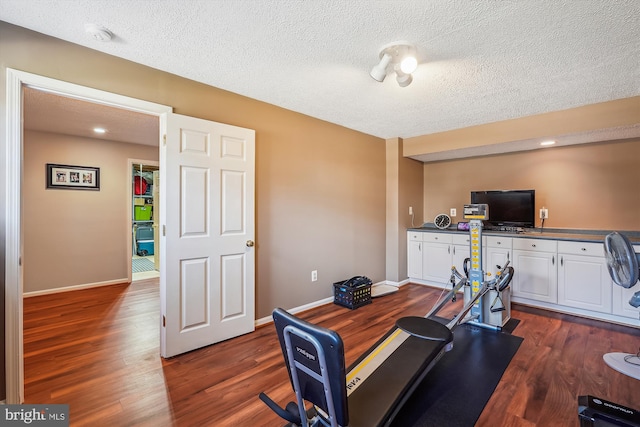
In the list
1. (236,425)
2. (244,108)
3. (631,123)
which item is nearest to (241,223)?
(244,108)

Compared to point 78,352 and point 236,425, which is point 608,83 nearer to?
point 236,425

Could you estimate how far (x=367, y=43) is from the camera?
192 centimetres

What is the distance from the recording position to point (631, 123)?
2793 millimetres

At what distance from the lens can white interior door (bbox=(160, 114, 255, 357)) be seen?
2316mm

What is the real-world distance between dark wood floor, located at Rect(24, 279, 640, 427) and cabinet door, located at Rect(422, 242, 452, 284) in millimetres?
1065

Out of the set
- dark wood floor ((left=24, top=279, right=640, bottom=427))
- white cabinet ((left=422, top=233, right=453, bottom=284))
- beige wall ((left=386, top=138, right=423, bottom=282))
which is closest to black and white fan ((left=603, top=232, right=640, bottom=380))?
dark wood floor ((left=24, top=279, right=640, bottom=427))

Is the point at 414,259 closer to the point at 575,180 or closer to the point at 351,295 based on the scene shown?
the point at 351,295

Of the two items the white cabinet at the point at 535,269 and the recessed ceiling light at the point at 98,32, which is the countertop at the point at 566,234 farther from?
the recessed ceiling light at the point at 98,32

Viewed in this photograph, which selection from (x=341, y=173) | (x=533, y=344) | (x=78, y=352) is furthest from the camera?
(x=341, y=173)

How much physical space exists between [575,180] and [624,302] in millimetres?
1531

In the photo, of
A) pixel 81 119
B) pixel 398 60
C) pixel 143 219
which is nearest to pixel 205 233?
pixel 398 60

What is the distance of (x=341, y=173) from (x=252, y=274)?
1810 mm

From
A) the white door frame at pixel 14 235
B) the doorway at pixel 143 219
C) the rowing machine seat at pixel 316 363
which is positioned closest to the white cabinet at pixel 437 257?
the rowing machine seat at pixel 316 363

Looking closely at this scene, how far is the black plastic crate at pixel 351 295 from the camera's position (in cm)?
347
